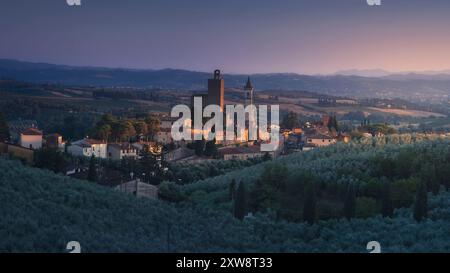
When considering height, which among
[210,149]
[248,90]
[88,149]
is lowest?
[210,149]

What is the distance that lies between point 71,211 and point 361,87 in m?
82.2

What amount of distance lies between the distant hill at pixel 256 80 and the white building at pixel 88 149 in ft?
135

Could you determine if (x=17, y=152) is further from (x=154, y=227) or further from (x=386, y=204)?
(x=386, y=204)

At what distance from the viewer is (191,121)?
3819cm

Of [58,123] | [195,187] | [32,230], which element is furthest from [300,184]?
[58,123]

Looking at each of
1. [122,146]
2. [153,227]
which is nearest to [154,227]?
[153,227]

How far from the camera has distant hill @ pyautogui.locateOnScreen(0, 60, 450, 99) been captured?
247 ft

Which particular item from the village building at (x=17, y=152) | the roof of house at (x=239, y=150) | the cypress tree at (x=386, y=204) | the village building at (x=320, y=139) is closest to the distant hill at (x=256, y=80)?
the village building at (x=320, y=139)

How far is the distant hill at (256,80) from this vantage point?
247 feet

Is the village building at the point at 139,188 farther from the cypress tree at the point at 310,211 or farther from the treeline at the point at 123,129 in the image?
the treeline at the point at 123,129

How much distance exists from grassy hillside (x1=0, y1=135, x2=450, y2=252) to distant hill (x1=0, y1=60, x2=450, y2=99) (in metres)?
56.4

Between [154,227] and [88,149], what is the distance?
56.9 feet

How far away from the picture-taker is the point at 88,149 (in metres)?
28.6
